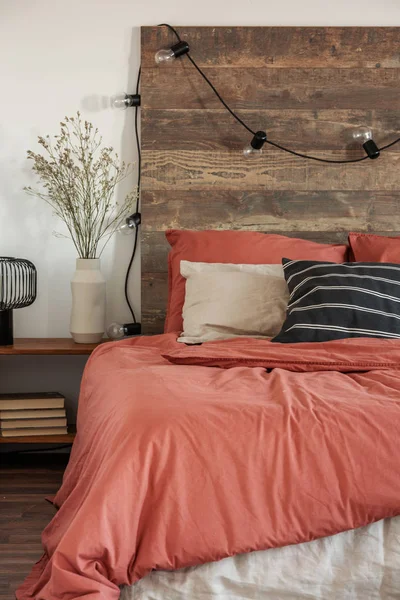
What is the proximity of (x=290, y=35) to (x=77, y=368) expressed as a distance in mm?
1829

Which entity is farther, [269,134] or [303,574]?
[269,134]

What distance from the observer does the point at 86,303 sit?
3213 millimetres

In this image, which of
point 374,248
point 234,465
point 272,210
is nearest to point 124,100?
point 272,210

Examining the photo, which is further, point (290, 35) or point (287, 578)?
point (290, 35)

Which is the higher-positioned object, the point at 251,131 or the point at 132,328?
the point at 251,131

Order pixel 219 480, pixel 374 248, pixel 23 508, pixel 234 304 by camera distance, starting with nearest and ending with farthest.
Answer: pixel 219 480 → pixel 23 508 → pixel 234 304 → pixel 374 248

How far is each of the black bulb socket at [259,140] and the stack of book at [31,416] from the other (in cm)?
142

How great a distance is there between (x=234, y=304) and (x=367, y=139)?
3.75 ft

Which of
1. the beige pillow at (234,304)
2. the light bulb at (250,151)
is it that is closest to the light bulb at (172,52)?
the light bulb at (250,151)

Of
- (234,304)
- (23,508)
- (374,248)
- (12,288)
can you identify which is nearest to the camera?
(23,508)

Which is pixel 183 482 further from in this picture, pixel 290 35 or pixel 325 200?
pixel 290 35

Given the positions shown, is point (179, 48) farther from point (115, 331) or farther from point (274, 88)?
point (115, 331)

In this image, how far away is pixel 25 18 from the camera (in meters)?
3.37

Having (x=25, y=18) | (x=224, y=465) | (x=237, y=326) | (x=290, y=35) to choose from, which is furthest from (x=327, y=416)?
(x=25, y=18)
